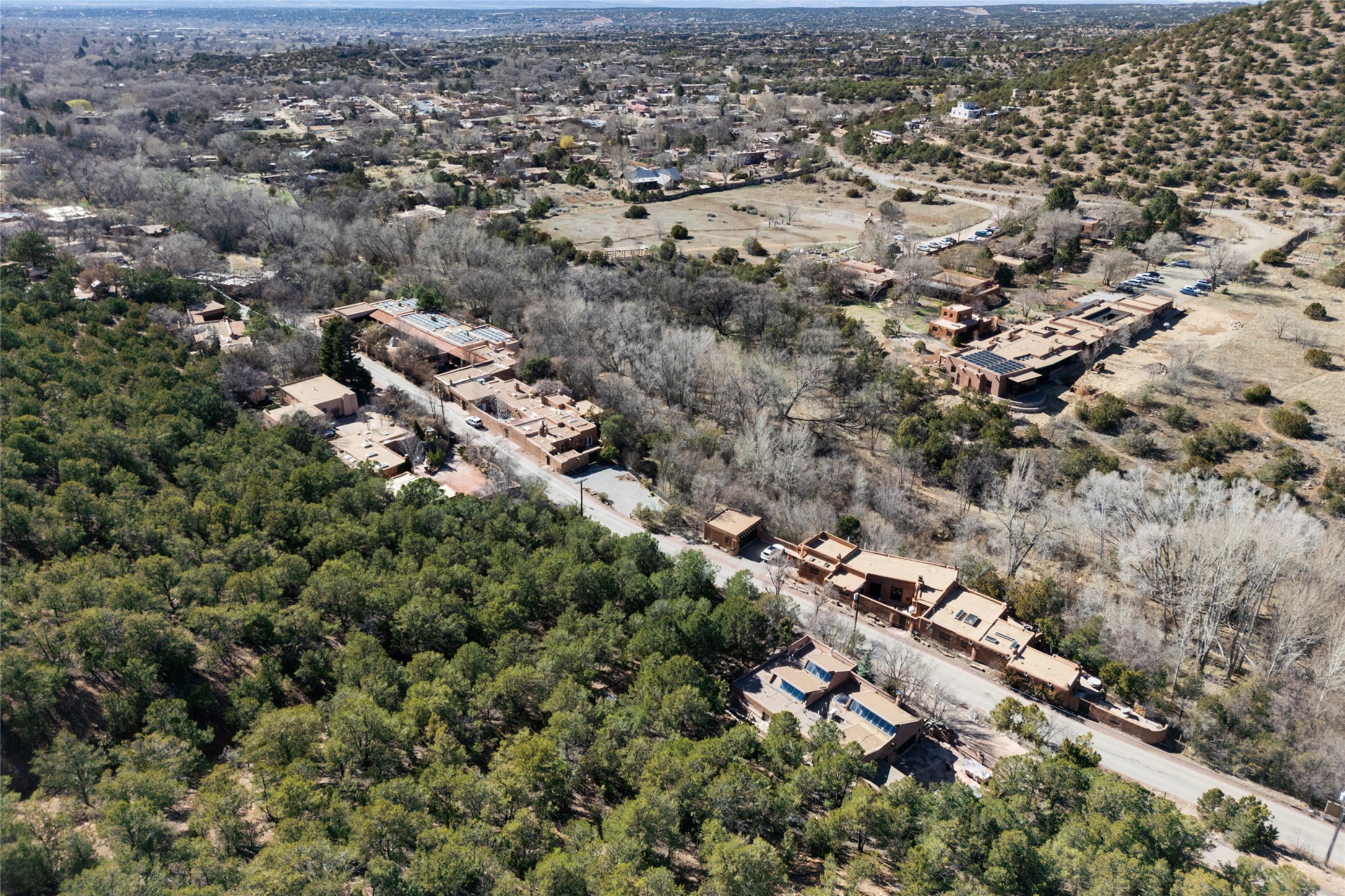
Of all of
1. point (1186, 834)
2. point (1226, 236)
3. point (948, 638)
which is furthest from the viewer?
point (1226, 236)

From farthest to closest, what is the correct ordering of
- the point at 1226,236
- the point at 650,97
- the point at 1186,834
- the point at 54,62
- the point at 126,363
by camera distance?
the point at 54,62, the point at 650,97, the point at 1226,236, the point at 126,363, the point at 1186,834

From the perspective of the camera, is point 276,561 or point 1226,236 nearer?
point 276,561

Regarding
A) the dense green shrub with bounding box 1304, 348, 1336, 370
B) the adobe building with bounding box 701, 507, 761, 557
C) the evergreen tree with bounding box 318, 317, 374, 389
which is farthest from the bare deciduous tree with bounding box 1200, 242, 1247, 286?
the evergreen tree with bounding box 318, 317, 374, 389

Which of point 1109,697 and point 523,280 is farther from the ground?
point 523,280

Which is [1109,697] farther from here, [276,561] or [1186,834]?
[276,561]

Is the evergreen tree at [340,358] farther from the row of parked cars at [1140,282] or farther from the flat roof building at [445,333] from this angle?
the row of parked cars at [1140,282]

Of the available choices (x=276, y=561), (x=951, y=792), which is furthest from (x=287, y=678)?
(x=951, y=792)

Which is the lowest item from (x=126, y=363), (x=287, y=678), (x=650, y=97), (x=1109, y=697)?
(x=1109, y=697)
